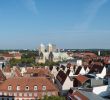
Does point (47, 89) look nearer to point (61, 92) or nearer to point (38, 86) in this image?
point (38, 86)

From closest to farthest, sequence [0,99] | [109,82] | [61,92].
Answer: [109,82], [0,99], [61,92]

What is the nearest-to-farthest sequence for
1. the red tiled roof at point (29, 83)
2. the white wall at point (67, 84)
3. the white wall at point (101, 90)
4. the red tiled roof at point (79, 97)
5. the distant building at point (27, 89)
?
1. the red tiled roof at point (79, 97)
2. the white wall at point (101, 90)
3. the distant building at point (27, 89)
4. the red tiled roof at point (29, 83)
5. the white wall at point (67, 84)

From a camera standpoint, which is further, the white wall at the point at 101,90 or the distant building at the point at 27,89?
the distant building at the point at 27,89

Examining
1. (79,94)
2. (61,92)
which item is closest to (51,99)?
(79,94)

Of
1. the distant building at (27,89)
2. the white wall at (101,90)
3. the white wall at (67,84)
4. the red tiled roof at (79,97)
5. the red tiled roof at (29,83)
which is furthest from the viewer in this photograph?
the white wall at (67,84)

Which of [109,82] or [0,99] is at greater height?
[109,82]

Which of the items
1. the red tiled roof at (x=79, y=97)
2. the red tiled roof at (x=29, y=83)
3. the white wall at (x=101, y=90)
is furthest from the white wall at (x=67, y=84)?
the red tiled roof at (x=79, y=97)

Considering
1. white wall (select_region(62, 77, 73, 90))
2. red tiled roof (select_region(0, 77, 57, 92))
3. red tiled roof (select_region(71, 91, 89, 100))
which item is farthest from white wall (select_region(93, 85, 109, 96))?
white wall (select_region(62, 77, 73, 90))

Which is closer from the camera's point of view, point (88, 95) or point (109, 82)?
point (88, 95)

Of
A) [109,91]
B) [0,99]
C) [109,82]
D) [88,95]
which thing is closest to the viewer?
[88,95]

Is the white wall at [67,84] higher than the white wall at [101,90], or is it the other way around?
the white wall at [101,90]

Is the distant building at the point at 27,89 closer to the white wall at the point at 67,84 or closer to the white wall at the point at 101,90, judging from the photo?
the white wall at the point at 67,84
